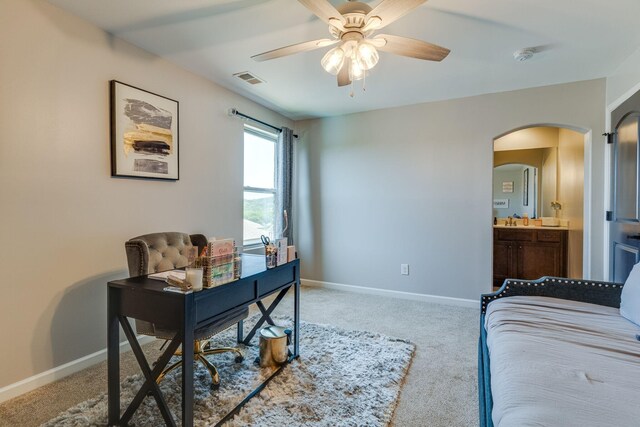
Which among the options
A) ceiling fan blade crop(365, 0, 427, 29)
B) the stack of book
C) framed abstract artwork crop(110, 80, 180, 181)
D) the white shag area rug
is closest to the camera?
ceiling fan blade crop(365, 0, 427, 29)

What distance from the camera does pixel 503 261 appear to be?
456 cm

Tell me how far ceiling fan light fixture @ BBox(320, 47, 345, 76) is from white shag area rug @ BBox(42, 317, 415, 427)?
1.98m

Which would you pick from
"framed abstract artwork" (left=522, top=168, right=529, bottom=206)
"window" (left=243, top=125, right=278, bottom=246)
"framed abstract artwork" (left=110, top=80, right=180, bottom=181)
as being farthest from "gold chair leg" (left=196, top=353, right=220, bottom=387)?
"framed abstract artwork" (left=522, top=168, right=529, bottom=206)

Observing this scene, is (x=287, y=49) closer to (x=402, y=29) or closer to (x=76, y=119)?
(x=402, y=29)

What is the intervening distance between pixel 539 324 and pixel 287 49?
207 cm

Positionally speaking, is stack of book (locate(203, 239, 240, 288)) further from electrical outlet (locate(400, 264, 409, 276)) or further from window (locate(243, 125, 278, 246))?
electrical outlet (locate(400, 264, 409, 276))

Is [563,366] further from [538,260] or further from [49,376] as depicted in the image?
[538,260]

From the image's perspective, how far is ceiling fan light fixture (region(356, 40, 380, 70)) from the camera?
1721 mm

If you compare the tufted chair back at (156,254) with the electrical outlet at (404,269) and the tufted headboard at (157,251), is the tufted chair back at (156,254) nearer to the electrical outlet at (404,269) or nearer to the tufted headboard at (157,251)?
the tufted headboard at (157,251)

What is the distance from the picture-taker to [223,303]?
1.62 m

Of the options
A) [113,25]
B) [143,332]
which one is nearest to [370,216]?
[143,332]

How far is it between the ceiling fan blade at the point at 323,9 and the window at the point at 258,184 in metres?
2.35

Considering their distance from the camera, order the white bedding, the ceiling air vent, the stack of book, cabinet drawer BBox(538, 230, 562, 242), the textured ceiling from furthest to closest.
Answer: cabinet drawer BBox(538, 230, 562, 242) → the ceiling air vent → the textured ceiling → the stack of book → the white bedding

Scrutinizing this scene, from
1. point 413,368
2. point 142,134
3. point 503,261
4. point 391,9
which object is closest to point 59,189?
point 142,134
